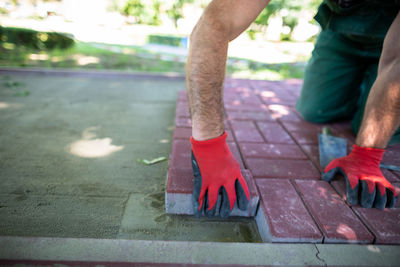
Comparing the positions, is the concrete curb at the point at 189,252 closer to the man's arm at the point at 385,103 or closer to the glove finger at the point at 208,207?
the glove finger at the point at 208,207

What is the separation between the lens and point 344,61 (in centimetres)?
256

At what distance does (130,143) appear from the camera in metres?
2.19

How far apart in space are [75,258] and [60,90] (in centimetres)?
306

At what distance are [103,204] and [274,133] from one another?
1599mm

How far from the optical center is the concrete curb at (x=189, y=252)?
1.05m

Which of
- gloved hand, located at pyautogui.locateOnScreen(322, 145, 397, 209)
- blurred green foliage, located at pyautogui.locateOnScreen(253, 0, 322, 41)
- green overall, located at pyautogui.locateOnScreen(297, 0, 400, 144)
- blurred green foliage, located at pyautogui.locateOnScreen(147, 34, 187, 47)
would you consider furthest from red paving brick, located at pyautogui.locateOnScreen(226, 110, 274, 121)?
blurred green foliage, located at pyautogui.locateOnScreen(253, 0, 322, 41)

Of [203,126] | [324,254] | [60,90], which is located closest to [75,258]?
[203,126]

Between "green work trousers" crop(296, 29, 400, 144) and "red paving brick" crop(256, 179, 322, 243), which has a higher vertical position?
"green work trousers" crop(296, 29, 400, 144)

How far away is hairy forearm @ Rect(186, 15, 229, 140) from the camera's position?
→ 1393mm

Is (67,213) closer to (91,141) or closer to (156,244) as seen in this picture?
(156,244)

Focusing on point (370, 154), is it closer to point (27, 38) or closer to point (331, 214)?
point (331, 214)

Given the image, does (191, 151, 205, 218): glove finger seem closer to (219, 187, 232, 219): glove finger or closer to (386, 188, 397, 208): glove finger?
(219, 187, 232, 219): glove finger

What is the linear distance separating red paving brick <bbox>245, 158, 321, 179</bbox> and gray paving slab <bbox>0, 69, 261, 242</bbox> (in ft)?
1.26

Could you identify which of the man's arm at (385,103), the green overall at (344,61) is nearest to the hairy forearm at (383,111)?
Result: the man's arm at (385,103)
